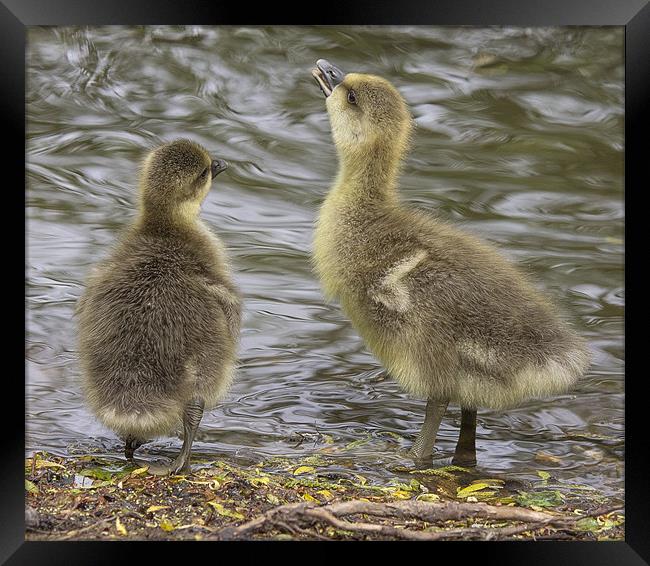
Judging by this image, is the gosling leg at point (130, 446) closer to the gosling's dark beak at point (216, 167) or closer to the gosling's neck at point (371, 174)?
the gosling's dark beak at point (216, 167)

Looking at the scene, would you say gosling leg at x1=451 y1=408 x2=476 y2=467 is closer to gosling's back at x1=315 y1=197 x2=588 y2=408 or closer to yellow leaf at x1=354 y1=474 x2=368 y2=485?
gosling's back at x1=315 y1=197 x2=588 y2=408

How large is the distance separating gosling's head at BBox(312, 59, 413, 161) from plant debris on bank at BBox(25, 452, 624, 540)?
2.93ft

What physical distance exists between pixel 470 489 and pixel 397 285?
0.57 m

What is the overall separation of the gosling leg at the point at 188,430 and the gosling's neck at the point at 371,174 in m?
0.72

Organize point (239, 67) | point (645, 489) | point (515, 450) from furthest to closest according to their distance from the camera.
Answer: point (239, 67)
point (515, 450)
point (645, 489)

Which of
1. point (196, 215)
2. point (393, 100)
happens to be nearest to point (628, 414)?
point (393, 100)

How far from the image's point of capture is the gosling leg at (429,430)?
10.0 ft

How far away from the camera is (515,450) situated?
319 centimetres

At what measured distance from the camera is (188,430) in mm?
2918

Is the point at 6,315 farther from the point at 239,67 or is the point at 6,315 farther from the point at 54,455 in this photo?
the point at 239,67

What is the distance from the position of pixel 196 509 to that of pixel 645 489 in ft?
3.83

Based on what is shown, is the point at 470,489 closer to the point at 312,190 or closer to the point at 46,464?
the point at 46,464

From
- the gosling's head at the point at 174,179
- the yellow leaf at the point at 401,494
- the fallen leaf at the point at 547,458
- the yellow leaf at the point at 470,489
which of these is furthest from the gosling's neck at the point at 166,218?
the fallen leaf at the point at 547,458
